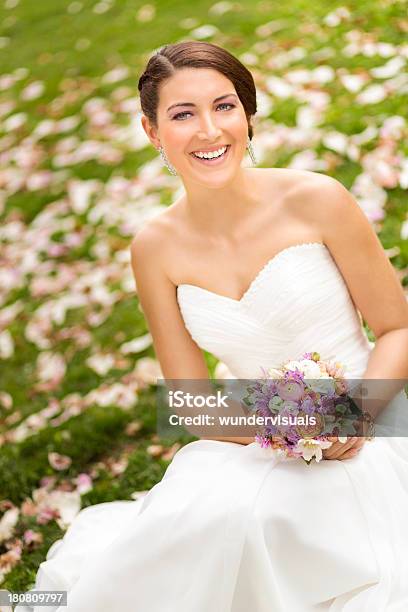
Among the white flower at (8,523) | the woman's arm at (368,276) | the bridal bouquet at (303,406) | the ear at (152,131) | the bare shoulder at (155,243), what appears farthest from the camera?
the white flower at (8,523)

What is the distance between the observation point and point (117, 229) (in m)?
6.30

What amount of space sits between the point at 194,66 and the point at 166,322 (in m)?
1.01

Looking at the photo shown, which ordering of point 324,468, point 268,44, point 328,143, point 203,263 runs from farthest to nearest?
point 268,44 → point 328,143 → point 203,263 → point 324,468

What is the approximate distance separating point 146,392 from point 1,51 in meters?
5.45

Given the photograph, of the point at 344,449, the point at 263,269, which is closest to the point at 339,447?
the point at 344,449

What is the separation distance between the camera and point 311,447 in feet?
9.45

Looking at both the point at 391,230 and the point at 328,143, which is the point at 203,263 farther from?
the point at 328,143

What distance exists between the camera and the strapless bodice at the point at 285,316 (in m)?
3.38

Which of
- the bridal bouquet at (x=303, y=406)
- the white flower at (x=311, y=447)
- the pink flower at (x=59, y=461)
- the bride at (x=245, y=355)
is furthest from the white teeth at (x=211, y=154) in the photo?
the pink flower at (x=59, y=461)

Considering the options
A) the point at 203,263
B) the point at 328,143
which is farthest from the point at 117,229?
the point at 203,263

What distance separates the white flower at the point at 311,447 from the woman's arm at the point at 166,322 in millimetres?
706

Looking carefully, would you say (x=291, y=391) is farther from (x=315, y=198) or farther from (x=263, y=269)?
(x=315, y=198)

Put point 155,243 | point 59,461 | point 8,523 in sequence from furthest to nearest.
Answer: point 59,461 → point 8,523 → point 155,243

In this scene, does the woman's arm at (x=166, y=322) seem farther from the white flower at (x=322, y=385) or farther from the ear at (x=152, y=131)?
the white flower at (x=322, y=385)
